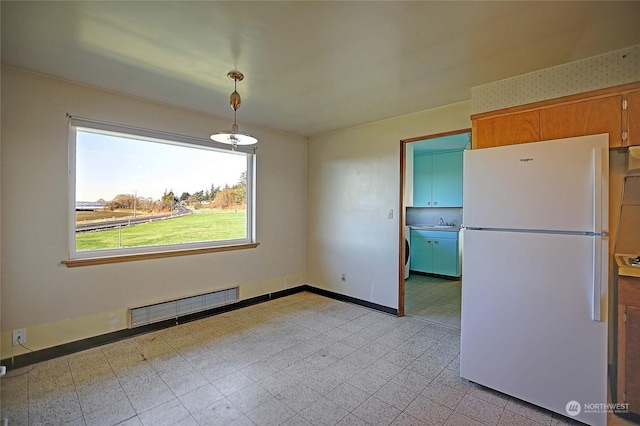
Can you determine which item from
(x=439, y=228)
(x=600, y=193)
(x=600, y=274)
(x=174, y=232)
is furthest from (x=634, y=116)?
(x=174, y=232)

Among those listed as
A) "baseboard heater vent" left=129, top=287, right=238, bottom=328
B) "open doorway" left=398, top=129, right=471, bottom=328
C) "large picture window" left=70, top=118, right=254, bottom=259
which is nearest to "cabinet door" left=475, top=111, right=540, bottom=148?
"open doorway" left=398, top=129, right=471, bottom=328

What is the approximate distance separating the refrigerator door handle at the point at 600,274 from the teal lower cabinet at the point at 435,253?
3.75 m

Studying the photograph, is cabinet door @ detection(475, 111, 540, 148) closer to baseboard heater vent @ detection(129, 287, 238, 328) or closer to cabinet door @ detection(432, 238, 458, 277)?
baseboard heater vent @ detection(129, 287, 238, 328)

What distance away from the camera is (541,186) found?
190cm

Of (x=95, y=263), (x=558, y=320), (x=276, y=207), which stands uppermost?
(x=276, y=207)

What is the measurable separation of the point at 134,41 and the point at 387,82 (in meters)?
1.95

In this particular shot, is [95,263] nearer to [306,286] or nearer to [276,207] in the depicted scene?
[276,207]

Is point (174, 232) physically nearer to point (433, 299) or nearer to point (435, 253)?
point (433, 299)

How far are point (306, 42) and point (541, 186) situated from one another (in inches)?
71.9

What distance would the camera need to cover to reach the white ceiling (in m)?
1.64

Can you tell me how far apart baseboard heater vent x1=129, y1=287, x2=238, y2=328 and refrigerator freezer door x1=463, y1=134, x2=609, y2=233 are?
114 inches

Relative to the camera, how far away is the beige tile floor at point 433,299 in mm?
3551

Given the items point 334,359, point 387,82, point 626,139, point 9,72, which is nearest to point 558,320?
point 626,139

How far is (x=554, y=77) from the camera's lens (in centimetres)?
221
